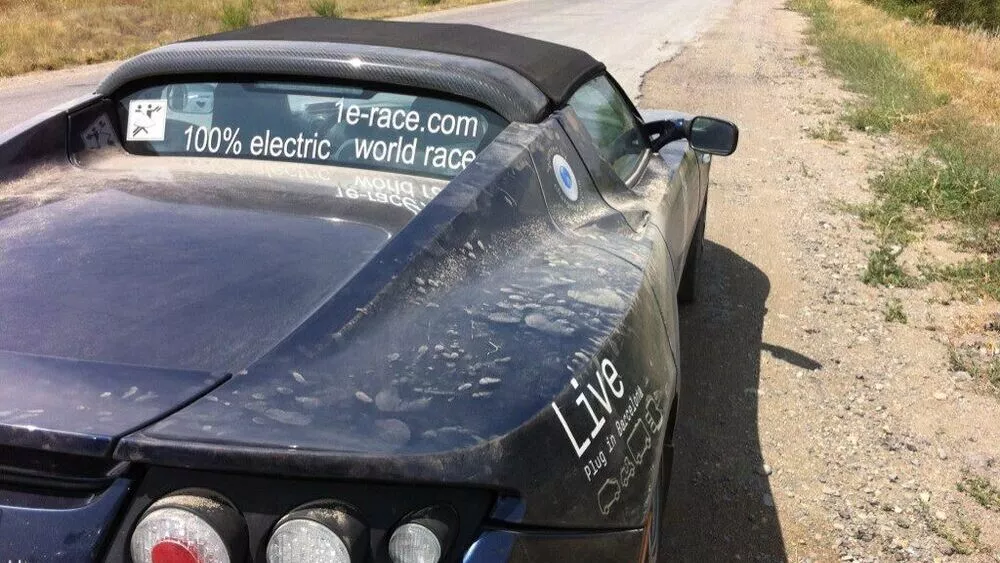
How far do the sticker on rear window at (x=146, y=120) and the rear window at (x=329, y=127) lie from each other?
0.7 inches

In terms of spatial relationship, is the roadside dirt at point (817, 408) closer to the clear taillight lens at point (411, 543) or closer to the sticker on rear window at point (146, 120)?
the clear taillight lens at point (411, 543)

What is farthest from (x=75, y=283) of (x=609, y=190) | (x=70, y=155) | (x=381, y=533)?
(x=609, y=190)

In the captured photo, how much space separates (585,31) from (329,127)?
19.8 m

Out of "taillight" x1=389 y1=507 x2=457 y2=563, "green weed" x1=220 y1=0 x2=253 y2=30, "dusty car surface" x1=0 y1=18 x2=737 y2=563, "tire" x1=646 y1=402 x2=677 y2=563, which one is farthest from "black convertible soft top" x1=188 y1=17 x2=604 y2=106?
"green weed" x1=220 y1=0 x2=253 y2=30

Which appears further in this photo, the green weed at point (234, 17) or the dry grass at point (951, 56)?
the green weed at point (234, 17)

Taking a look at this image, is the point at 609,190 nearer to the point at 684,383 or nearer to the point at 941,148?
the point at 684,383

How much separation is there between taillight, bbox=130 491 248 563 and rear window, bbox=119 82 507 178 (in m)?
1.39

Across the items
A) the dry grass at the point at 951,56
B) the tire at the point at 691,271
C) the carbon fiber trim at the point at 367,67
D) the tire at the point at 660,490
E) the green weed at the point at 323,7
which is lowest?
the green weed at the point at 323,7

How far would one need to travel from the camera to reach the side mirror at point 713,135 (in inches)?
132

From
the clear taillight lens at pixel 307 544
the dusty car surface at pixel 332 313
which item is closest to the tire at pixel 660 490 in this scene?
the dusty car surface at pixel 332 313

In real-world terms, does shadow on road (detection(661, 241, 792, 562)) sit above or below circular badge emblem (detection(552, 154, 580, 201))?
below

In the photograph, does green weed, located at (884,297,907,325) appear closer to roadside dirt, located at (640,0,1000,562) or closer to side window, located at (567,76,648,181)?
roadside dirt, located at (640,0,1000,562)

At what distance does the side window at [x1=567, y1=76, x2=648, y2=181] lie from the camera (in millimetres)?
3014

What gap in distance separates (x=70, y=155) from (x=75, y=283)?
1.18 m
